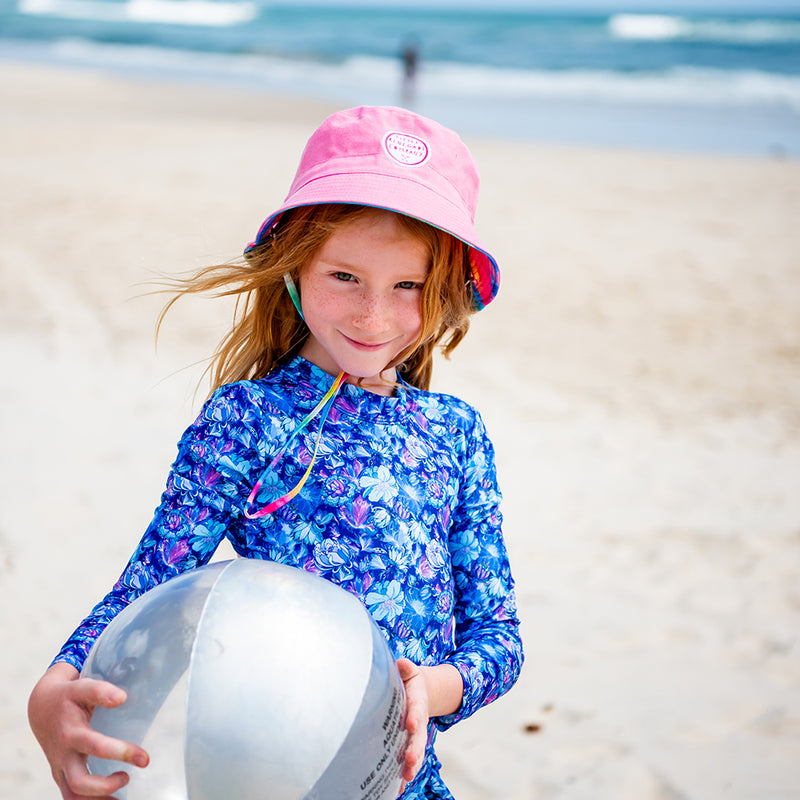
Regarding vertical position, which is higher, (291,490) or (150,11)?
(150,11)

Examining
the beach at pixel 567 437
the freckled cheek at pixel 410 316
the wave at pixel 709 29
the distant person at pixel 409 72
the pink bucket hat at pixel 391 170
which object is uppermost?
the wave at pixel 709 29

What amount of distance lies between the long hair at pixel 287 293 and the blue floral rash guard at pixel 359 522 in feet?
0.38

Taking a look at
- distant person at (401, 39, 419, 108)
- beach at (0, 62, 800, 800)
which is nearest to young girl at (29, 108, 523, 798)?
beach at (0, 62, 800, 800)

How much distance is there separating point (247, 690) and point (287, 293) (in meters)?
0.95

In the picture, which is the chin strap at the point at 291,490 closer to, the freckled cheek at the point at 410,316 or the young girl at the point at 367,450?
the young girl at the point at 367,450

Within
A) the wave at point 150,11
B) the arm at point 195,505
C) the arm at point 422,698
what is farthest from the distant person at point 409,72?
the wave at point 150,11

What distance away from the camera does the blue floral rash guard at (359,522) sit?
170 centimetres

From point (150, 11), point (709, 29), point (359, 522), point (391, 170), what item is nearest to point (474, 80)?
point (709, 29)

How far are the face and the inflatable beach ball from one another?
0.53 metres

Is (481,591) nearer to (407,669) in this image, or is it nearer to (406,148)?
(407,669)

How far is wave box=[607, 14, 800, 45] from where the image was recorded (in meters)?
38.0

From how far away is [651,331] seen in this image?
25.3 ft

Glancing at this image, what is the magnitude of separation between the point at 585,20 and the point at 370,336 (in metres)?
56.6

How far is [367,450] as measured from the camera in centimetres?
185
